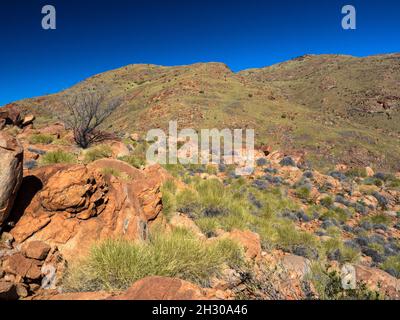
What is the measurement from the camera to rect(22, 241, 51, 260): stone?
333 centimetres

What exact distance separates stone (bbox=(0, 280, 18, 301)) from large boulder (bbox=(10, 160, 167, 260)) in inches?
35.9

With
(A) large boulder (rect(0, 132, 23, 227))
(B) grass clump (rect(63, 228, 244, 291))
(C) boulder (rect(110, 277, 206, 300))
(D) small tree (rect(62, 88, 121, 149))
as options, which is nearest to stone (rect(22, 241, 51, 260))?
(B) grass clump (rect(63, 228, 244, 291))

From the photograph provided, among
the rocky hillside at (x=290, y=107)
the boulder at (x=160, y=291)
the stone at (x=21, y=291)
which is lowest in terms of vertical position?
the stone at (x=21, y=291)

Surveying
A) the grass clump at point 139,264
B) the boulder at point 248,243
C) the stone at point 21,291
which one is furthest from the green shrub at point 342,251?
the stone at point 21,291

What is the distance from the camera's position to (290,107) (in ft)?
142

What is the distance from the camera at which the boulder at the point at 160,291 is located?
264 cm

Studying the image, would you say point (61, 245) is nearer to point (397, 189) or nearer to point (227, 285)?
point (227, 285)

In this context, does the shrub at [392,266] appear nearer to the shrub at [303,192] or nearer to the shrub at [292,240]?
the shrub at [292,240]

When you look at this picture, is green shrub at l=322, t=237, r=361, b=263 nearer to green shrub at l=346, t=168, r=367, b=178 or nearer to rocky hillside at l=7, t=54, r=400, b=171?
green shrub at l=346, t=168, r=367, b=178

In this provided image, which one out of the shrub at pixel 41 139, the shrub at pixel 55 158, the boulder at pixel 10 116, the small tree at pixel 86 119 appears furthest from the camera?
the boulder at pixel 10 116

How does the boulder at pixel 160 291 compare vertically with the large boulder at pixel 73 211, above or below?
below

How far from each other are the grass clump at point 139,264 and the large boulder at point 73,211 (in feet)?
1.38

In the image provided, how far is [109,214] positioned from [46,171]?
3.63ft

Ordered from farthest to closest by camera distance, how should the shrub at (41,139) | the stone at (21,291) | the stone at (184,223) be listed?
the shrub at (41,139) → the stone at (184,223) → the stone at (21,291)
